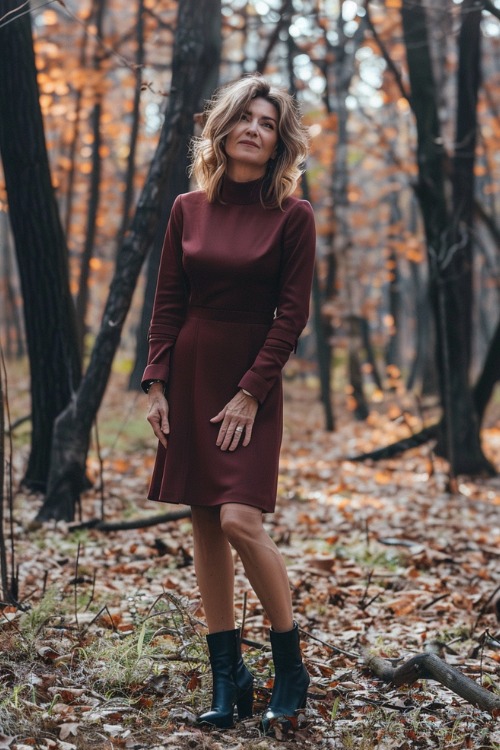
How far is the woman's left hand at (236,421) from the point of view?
295 centimetres

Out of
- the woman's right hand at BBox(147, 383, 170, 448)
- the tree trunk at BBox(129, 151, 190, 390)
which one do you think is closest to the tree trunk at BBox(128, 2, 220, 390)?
the tree trunk at BBox(129, 151, 190, 390)

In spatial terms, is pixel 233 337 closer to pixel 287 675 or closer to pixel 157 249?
pixel 287 675

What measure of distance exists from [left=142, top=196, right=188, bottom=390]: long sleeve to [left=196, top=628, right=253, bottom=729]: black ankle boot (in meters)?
1.04

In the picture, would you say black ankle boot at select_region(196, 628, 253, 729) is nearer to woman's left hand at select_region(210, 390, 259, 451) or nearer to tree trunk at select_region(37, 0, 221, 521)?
woman's left hand at select_region(210, 390, 259, 451)

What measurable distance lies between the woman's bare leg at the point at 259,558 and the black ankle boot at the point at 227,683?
0.22 metres

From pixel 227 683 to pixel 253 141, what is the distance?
2023 millimetres

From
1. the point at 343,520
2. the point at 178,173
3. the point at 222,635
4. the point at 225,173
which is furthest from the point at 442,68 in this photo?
the point at 222,635

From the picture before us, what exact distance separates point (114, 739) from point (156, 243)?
1001 cm

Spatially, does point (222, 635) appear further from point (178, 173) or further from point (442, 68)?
point (442, 68)

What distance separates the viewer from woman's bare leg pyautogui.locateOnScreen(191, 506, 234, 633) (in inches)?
124

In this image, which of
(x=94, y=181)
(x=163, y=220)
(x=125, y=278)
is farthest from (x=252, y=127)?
(x=94, y=181)

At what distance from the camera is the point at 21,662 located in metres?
3.26

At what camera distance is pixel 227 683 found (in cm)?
303

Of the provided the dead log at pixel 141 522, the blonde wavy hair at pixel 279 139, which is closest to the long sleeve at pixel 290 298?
the blonde wavy hair at pixel 279 139
